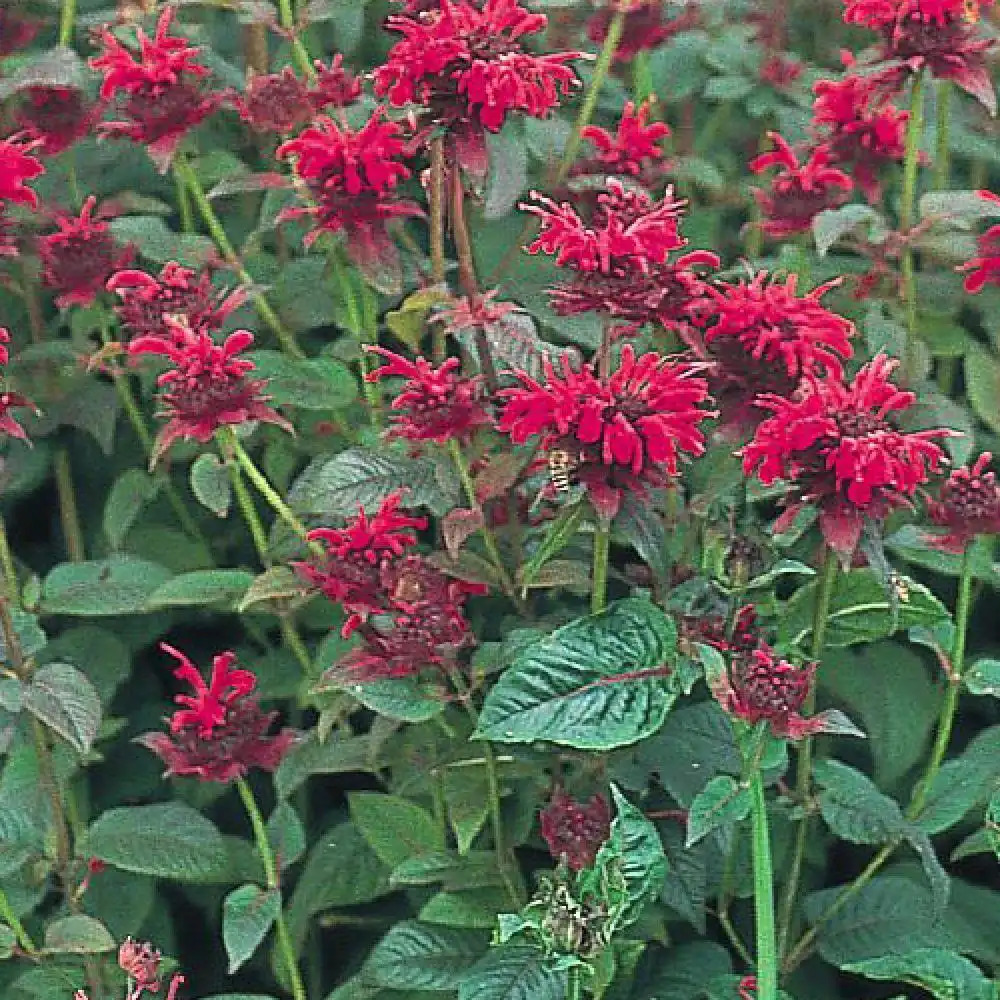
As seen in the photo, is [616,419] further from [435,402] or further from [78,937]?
[78,937]

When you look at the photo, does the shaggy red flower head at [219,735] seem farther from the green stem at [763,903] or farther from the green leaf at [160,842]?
the green stem at [763,903]

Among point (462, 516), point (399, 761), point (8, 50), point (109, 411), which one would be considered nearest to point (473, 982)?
point (399, 761)

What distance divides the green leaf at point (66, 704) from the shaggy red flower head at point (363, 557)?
23 cm

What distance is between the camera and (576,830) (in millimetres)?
1218

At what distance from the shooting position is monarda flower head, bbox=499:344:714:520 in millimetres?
1099

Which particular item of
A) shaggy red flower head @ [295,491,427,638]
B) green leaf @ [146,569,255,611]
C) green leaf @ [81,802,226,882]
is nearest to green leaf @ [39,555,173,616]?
green leaf @ [146,569,255,611]

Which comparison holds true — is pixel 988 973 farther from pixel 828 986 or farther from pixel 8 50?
pixel 8 50

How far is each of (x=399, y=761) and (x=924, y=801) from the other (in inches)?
17.5

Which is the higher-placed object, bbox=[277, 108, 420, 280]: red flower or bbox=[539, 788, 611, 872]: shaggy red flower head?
bbox=[277, 108, 420, 280]: red flower

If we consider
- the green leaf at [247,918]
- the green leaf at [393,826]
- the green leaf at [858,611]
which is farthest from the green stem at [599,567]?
the green leaf at [247,918]

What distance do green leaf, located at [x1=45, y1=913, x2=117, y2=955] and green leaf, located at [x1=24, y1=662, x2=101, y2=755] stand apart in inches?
5.6

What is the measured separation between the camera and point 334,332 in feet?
6.32

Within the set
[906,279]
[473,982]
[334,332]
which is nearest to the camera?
[473,982]

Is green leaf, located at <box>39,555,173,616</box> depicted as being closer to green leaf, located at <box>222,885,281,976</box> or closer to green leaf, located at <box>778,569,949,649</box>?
green leaf, located at <box>222,885,281,976</box>
